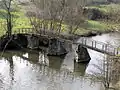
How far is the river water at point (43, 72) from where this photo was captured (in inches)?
1571

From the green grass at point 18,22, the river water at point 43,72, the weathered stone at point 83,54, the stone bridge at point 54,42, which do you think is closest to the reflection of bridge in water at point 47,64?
the river water at point 43,72

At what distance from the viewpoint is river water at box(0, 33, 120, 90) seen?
39.9m

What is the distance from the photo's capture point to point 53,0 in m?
60.7

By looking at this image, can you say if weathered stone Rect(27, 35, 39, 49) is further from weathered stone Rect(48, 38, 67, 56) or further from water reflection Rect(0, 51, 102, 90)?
weathered stone Rect(48, 38, 67, 56)

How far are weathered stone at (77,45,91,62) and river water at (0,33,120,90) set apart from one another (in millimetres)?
886

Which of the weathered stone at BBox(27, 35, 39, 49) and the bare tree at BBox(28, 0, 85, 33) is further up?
the bare tree at BBox(28, 0, 85, 33)

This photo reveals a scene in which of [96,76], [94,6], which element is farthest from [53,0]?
[94,6]

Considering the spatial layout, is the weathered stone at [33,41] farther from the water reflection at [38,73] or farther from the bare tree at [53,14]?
the bare tree at [53,14]

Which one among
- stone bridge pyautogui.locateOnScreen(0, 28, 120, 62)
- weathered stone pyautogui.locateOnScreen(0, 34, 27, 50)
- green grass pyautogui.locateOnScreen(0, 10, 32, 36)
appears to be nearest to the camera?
stone bridge pyautogui.locateOnScreen(0, 28, 120, 62)

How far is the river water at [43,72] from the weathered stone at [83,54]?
0.89 meters

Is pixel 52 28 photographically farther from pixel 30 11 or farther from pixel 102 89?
pixel 102 89

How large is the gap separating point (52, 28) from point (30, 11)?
5.62 meters

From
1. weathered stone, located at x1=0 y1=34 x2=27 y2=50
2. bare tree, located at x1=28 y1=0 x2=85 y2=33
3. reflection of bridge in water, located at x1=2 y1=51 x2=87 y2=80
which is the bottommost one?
reflection of bridge in water, located at x1=2 y1=51 x2=87 y2=80

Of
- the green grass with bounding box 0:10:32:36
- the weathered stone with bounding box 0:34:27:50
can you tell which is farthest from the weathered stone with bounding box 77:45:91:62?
the green grass with bounding box 0:10:32:36
